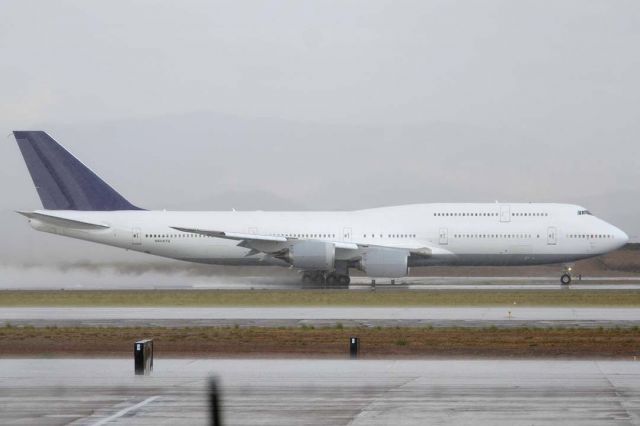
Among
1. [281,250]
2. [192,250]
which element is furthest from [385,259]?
[192,250]

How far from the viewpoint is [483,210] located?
2333 inches

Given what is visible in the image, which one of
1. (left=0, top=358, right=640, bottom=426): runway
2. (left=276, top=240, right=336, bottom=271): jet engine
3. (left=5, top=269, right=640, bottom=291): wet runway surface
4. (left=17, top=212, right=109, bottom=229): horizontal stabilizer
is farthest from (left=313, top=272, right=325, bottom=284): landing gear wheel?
(left=0, top=358, right=640, bottom=426): runway

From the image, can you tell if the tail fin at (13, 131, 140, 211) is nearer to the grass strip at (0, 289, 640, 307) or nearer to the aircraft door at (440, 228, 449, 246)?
the grass strip at (0, 289, 640, 307)

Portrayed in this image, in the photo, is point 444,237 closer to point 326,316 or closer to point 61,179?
point 61,179

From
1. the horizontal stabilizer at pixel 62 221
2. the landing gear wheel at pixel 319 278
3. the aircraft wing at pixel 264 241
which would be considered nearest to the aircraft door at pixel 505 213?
the aircraft wing at pixel 264 241

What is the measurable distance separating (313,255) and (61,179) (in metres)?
16.5

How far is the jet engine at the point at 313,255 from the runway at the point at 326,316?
15.8 m

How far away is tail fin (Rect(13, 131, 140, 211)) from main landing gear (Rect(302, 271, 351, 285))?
1238 cm

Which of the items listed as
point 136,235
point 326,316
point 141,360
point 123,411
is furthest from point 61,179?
point 123,411

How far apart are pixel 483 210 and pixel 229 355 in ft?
122

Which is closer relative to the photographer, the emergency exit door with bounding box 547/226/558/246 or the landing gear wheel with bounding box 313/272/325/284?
the landing gear wheel with bounding box 313/272/325/284

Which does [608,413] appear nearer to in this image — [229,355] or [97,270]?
[229,355]

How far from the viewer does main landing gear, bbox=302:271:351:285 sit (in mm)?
56875

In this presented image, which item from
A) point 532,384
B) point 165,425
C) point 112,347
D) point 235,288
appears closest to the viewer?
point 165,425
